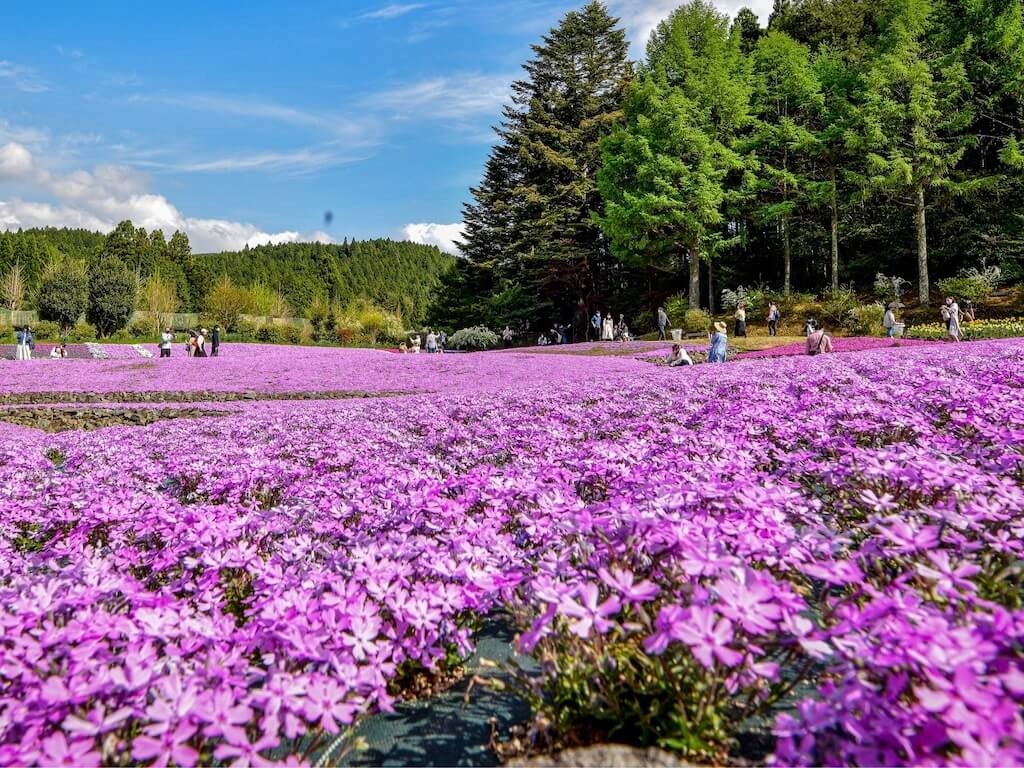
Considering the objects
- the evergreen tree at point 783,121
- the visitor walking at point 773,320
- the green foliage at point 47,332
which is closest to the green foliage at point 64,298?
the green foliage at point 47,332

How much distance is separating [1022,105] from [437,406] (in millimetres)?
42549

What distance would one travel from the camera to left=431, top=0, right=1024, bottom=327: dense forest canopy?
3256 cm

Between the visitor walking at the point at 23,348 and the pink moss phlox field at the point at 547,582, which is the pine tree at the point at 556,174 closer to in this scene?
the visitor walking at the point at 23,348

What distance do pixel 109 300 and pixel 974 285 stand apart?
65360 mm

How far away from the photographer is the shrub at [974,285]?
2921 cm

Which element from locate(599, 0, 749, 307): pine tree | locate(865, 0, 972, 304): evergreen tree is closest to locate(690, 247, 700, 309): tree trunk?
locate(599, 0, 749, 307): pine tree

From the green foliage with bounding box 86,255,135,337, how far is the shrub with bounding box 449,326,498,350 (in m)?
35.0

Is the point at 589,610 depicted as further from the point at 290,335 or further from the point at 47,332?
the point at 47,332

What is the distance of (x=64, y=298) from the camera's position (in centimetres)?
5341

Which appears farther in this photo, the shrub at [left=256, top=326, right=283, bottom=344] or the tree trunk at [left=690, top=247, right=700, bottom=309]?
the shrub at [left=256, top=326, right=283, bottom=344]

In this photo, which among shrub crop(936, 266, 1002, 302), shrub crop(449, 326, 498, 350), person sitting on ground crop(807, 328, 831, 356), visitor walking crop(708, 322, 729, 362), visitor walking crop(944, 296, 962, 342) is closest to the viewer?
person sitting on ground crop(807, 328, 831, 356)

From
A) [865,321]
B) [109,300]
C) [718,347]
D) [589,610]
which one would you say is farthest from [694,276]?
[109,300]

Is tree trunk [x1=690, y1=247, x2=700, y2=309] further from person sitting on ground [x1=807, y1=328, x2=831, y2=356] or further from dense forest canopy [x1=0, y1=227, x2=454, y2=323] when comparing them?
dense forest canopy [x1=0, y1=227, x2=454, y2=323]

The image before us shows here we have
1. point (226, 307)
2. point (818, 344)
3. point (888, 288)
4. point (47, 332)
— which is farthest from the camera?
point (226, 307)
